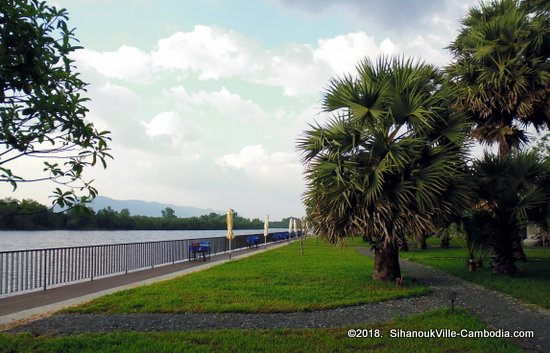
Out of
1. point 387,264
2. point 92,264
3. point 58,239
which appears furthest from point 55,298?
point 58,239

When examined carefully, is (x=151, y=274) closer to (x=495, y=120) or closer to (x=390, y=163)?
(x=390, y=163)

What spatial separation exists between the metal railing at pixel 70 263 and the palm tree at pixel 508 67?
1219 centimetres

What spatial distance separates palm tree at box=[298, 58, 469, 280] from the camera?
10.9m

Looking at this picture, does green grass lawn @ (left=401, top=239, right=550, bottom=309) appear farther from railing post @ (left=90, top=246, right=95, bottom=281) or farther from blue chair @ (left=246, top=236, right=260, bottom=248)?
blue chair @ (left=246, top=236, right=260, bottom=248)

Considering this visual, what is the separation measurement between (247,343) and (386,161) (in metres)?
6.51

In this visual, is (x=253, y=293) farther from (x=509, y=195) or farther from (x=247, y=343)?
(x=509, y=195)

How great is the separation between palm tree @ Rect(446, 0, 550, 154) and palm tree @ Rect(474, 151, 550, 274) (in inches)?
105

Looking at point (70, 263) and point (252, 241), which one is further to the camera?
point (252, 241)

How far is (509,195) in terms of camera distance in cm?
1281

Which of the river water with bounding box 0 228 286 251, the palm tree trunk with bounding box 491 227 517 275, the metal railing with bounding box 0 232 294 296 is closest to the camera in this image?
the metal railing with bounding box 0 232 294 296

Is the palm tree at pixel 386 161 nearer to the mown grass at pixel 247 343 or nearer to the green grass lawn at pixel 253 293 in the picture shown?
the green grass lawn at pixel 253 293

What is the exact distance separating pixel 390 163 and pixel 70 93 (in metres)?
8.80

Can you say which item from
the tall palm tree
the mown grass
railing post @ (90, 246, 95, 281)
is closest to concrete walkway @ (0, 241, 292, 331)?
railing post @ (90, 246, 95, 281)

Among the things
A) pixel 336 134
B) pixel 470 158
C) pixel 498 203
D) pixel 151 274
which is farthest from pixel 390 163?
pixel 151 274
